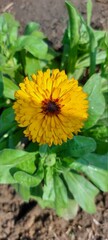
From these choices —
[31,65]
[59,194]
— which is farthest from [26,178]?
[31,65]

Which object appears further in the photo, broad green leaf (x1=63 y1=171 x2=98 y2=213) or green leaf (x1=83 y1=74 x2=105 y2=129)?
broad green leaf (x1=63 y1=171 x2=98 y2=213)

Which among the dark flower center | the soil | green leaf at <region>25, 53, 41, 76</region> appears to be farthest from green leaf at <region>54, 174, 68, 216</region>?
the dark flower center

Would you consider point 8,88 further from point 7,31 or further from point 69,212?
point 69,212

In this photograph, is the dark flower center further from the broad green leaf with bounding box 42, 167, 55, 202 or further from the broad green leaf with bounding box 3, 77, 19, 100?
the broad green leaf with bounding box 3, 77, 19, 100

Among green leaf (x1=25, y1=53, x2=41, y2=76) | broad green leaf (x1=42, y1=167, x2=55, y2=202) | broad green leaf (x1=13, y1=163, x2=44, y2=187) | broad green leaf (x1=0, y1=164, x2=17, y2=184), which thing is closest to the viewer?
broad green leaf (x1=13, y1=163, x2=44, y2=187)

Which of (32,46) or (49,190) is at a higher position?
(32,46)

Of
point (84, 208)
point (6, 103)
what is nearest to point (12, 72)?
point (6, 103)

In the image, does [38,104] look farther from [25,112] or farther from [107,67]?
[107,67]

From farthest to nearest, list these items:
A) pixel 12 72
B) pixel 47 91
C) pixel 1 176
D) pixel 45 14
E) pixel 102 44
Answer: pixel 45 14
pixel 12 72
pixel 102 44
pixel 1 176
pixel 47 91
